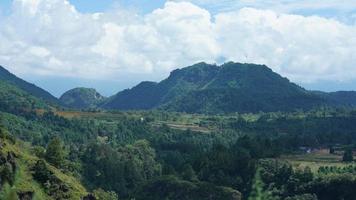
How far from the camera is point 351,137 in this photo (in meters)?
160

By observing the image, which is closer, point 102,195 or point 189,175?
point 102,195

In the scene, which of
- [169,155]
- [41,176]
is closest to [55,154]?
[41,176]

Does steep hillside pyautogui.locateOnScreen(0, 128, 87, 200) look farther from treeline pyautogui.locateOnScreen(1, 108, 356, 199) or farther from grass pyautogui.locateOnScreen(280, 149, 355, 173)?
grass pyautogui.locateOnScreen(280, 149, 355, 173)

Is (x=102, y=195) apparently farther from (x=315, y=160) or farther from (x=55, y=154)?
(x=315, y=160)

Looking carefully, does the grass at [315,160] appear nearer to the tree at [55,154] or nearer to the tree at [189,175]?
the tree at [189,175]

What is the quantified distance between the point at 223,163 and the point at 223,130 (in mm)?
79796

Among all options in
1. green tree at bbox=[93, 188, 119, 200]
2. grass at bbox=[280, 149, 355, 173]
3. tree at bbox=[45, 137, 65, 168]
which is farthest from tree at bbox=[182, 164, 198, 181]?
tree at bbox=[45, 137, 65, 168]

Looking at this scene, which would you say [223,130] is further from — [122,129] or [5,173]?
[5,173]

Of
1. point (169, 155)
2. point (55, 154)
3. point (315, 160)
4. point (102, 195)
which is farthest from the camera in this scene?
point (169, 155)

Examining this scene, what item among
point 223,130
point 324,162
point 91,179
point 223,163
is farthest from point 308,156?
point 223,130

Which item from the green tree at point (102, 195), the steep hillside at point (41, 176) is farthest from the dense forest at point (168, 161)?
the green tree at point (102, 195)

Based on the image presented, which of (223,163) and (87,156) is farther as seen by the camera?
(87,156)

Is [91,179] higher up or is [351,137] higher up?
[351,137]

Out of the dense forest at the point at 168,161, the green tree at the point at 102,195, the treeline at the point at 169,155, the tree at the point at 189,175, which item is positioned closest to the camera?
the dense forest at the point at 168,161
